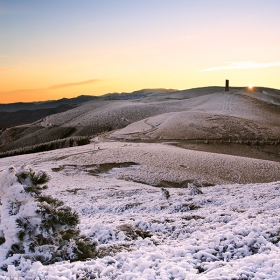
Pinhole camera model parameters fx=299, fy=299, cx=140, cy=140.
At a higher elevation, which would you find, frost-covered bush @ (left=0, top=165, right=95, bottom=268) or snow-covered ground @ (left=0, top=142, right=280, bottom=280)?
frost-covered bush @ (left=0, top=165, right=95, bottom=268)

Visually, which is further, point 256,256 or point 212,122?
point 212,122

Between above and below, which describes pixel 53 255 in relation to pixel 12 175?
below

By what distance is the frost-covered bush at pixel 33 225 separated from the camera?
5945 millimetres

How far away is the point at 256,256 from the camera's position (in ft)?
17.8

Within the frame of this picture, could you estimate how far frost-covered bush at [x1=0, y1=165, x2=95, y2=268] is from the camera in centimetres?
595

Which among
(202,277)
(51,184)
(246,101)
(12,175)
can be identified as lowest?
(51,184)

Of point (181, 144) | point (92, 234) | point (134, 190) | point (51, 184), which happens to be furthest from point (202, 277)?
point (181, 144)

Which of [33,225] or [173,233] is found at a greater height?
[33,225]

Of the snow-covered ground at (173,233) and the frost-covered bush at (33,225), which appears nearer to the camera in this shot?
the snow-covered ground at (173,233)

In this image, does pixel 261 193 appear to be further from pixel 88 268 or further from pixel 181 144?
pixel 181 144

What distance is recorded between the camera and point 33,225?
241 inches

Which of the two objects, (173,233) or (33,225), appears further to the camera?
(173,233)

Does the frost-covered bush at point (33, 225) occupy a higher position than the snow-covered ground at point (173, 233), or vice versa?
the frost-covered bush at point (33, 225)

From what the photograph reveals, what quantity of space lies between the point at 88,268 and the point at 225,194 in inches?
324
